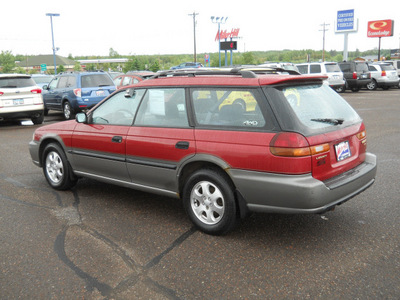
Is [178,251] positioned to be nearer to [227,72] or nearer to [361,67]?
[227,72]

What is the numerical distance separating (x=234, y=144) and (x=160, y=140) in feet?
3.07

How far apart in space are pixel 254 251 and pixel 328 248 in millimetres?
691

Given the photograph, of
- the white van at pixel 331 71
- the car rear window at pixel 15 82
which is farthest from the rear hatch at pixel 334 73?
the car rear window at pixel 15 82

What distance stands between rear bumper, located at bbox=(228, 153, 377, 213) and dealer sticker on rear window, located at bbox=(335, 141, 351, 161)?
17cm

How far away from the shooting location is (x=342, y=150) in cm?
396

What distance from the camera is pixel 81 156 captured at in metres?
5.31

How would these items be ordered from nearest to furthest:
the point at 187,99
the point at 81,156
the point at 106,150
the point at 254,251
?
the point at 254,251 < the point at 187,99 < the point at 106,150 < the point at 81,156

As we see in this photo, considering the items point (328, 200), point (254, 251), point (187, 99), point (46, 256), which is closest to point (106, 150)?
point (187, 99)

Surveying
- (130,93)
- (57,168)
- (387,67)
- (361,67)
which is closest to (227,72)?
(130,93)

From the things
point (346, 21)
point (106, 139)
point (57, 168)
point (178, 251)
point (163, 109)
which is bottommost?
point (178, 251)

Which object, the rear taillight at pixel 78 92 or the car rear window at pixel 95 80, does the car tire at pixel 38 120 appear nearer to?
the rear taillight at pixel 78 92

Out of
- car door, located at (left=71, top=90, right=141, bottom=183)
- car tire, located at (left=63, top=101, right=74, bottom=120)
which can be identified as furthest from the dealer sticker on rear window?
car tire, located at (left=63, top=101, right=74, bottom=120)

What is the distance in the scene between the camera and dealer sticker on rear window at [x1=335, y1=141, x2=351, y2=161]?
12.7 ft

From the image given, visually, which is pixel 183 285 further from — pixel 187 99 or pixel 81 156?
pixel 81 156
